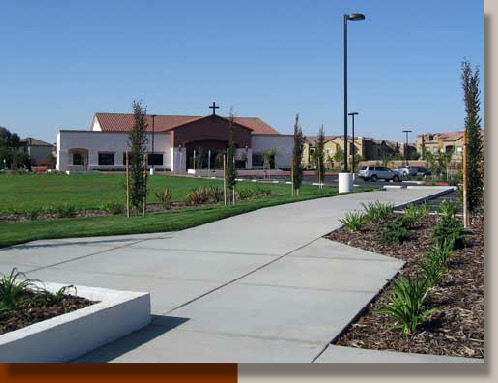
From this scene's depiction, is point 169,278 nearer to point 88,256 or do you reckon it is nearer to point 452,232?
point 88,256

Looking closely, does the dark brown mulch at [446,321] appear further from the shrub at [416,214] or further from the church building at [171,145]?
the church building at [171,145]

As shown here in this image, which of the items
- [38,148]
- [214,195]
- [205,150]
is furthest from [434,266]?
[38,148]

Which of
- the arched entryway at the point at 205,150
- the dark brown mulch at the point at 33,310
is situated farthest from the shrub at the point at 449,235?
the arched entryway at the point at 205,150

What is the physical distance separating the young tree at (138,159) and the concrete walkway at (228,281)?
12.4ft

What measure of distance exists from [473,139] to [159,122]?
243 feet

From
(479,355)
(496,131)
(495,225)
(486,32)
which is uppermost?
(486,32)

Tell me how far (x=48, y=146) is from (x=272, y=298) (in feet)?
463

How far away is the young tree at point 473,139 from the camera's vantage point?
475 inches

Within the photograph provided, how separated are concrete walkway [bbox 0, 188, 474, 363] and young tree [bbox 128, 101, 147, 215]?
3.79 m

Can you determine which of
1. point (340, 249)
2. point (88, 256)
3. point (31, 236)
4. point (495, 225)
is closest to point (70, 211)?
point (31, 236)

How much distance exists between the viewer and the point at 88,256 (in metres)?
10.2

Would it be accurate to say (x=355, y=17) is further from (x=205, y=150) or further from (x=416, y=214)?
(x=205, y=150)

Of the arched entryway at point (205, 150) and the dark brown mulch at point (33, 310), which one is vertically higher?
the arched entryway at point (205, 150)

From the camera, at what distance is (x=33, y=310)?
19.2ft
